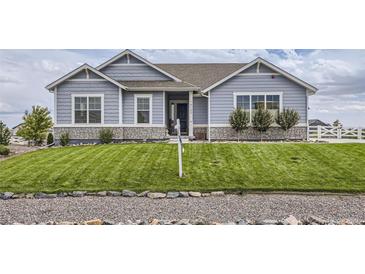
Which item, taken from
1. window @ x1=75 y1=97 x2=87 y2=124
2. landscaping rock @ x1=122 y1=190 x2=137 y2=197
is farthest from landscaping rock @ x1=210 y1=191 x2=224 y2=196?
window @ x1=75 y1=97 x2=87 y2=124

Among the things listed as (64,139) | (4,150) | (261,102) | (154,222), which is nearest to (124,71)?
(64,139)

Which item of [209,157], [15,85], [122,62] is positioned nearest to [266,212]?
[209,157]

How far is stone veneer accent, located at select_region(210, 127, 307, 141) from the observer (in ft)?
40.0

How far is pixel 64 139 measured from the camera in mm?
11531

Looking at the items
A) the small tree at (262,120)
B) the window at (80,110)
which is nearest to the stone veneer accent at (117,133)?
the window at (80,110)

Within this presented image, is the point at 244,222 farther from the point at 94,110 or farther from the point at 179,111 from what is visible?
the point at 179,111

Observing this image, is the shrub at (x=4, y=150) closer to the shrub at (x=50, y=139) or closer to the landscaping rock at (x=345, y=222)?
the shrub at (x=50, y=139)

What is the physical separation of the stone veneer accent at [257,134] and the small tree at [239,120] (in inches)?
8.0

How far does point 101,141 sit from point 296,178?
6990mm

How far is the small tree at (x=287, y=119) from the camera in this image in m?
12.1

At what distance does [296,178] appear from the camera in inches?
296

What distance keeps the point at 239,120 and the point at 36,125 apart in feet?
21.8

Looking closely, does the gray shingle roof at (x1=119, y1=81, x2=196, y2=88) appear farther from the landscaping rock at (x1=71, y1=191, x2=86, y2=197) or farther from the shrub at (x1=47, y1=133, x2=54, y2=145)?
the landscaping rock at (x1=71, y1=191, x2=86, y2=197)
